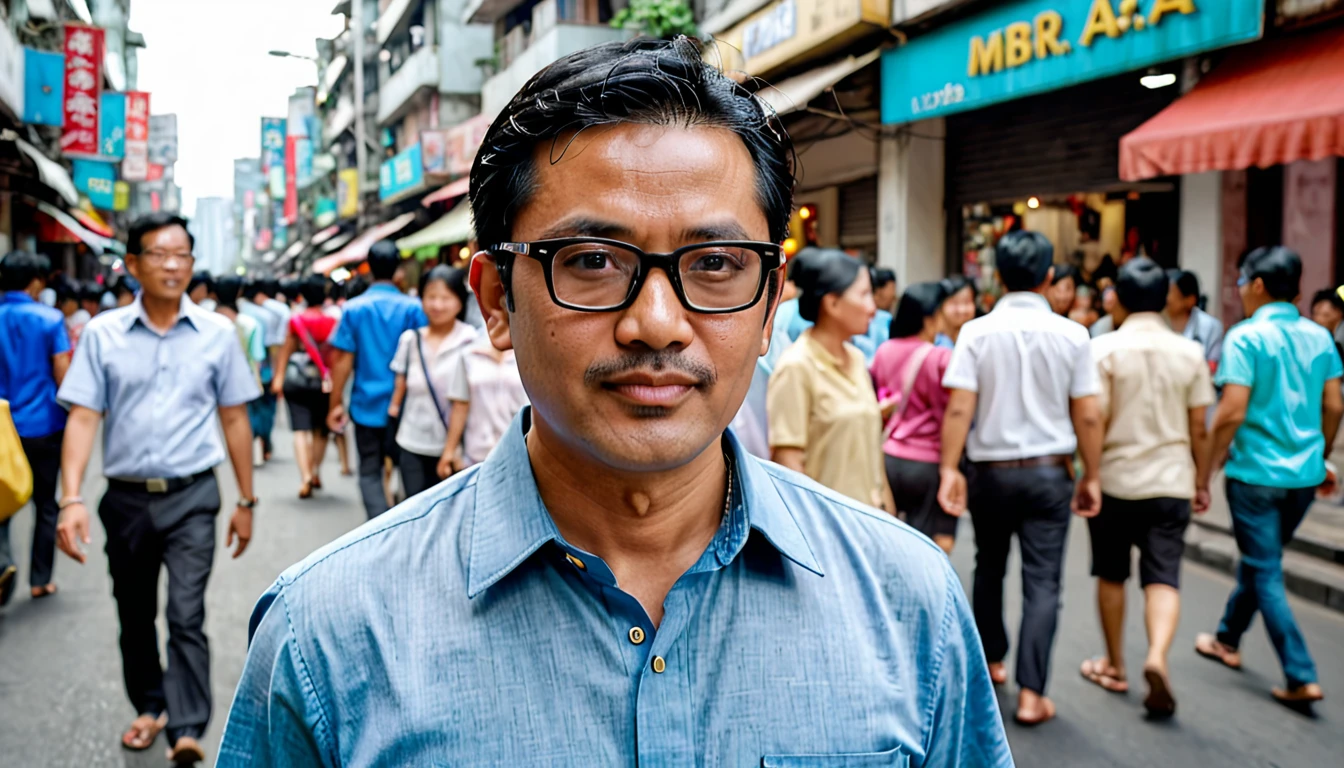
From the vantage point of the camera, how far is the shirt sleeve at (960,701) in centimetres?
139

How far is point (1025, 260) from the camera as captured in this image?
4.50 metres

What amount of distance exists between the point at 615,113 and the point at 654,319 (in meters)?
0.27

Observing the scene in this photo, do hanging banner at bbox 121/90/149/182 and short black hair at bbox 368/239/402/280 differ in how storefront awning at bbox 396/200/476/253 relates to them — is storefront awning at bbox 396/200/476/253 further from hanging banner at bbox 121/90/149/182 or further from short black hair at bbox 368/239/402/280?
short black hair at bbox 368/239/402/280

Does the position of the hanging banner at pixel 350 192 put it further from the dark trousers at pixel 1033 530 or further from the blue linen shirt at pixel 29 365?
the dark trousers at pixel 1033 530

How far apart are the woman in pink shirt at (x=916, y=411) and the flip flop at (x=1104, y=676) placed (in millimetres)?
824

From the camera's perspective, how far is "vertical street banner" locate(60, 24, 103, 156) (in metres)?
19.9

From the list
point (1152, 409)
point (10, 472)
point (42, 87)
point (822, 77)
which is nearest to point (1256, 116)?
point (1152, 409)

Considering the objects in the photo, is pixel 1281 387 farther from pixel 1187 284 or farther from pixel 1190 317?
pixel 1190 317

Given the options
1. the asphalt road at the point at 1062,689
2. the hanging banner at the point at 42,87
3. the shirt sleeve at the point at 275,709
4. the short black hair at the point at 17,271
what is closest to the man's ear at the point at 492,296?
the shirt sleeve at the point at 275,709

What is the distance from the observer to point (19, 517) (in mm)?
8852

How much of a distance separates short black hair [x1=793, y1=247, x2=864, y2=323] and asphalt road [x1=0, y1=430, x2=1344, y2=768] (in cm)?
190

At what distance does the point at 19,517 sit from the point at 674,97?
30.7 feet

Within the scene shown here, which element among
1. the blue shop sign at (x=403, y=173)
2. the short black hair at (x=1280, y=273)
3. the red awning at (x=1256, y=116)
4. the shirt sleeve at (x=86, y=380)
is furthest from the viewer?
the blue shop sign at (x=403, y=173)

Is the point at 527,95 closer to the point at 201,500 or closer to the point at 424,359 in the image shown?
the point at 201,500
